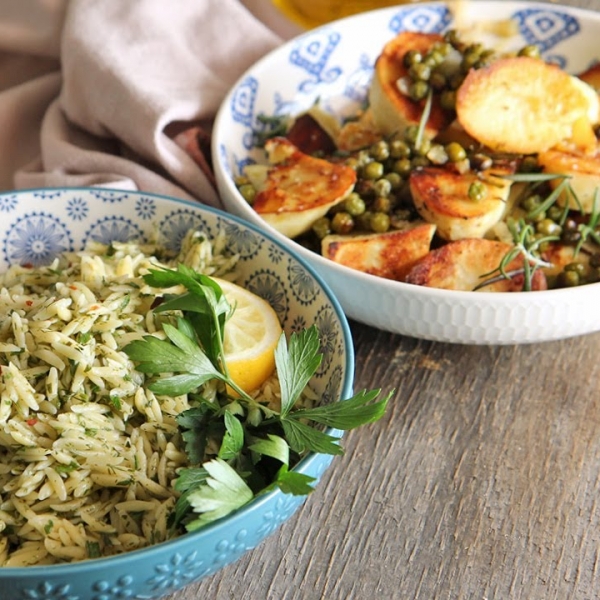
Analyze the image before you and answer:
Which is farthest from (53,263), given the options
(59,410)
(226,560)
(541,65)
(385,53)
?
(541,65)

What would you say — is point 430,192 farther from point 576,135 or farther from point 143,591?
point 143,591

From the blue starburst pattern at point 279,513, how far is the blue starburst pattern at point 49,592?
246mm

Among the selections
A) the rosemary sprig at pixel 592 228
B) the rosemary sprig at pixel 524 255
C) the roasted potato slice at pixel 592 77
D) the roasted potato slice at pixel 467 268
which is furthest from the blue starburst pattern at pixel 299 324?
A: the roasted potato slice at pixel 592 77

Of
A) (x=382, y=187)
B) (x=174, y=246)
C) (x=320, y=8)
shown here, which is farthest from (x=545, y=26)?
(x=174, y=246)

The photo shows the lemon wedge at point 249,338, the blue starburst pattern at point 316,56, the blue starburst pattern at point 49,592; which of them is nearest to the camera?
the blue starburst pattern at point 49,592

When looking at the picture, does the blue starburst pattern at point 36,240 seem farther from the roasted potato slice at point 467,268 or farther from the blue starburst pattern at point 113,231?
the roasted potato slice at point 467,268

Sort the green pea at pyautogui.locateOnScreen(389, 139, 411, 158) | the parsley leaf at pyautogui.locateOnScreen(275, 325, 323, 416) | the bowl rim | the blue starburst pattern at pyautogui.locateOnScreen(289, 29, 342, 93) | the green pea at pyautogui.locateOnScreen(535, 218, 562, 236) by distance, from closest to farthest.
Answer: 1. the parsley leaf at pyautogui.locateOnScreen(275, 325, 323, 416)
2. the bowl rim
3. the green pea at pyautogui.locateOnScreen(535, 218, 562, 236)
4. the green pea at pyautogui.locateOnScreen(389, 139, 411, 158)
5. the blue starburst pattern at pyautogui.locateOnScreen(289, 29, 342, 93)

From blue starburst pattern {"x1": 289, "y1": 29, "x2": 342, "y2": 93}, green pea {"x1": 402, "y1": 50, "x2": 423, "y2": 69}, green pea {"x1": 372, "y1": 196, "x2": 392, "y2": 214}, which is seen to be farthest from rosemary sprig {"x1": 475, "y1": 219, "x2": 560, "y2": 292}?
blue starburst pattern {"x1": 289, "y1": 29, "x2": 342, "y2": 93}

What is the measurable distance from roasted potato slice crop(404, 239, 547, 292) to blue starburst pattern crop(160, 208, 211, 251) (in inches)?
15.7

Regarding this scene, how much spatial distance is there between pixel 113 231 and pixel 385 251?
516mm

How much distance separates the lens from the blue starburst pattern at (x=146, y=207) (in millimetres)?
1530

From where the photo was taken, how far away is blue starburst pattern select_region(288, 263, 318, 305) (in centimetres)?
136

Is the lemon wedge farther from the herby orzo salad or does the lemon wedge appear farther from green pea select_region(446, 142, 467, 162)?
green pea select_region(446, 142, 467, 162)

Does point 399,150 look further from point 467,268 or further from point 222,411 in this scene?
point 222,411
